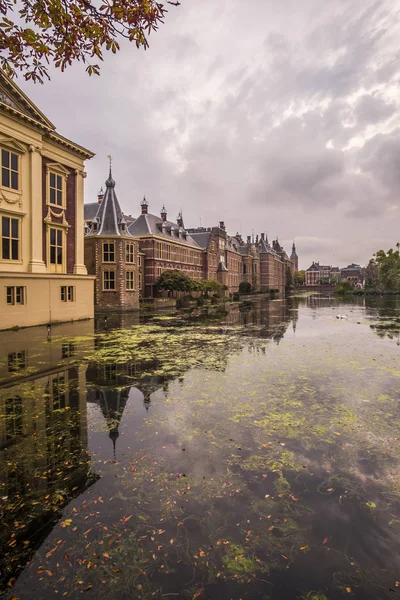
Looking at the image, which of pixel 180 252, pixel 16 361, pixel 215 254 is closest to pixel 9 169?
pixel 16 361

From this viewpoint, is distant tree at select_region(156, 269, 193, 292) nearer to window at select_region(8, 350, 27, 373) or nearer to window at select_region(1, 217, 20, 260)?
window at select_region(1, 217, 20, 260)

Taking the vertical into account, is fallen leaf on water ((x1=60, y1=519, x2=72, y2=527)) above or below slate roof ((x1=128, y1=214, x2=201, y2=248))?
below

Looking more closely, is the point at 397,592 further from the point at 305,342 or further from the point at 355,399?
the point at 305,342

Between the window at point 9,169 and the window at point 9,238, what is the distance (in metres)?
1.96

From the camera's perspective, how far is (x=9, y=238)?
19047 millimetres

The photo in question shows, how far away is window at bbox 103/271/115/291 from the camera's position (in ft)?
115

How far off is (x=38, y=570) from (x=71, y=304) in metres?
21.3

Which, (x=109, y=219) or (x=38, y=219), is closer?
(x=38, y=219)

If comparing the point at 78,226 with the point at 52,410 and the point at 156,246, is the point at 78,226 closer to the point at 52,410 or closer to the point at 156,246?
the point at 52,410

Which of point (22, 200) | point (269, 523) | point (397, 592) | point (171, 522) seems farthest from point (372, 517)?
point (22, 200)

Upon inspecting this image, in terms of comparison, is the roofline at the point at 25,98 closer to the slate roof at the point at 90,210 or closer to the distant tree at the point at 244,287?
the slate roof at the point at 90,210

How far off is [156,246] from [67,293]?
24.7m

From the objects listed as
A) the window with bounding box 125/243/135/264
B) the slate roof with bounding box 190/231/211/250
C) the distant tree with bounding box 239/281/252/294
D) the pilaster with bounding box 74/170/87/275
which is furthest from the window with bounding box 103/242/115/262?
the distant tree with bounding box 239/281/252/294

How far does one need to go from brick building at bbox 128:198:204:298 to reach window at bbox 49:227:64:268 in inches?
850
